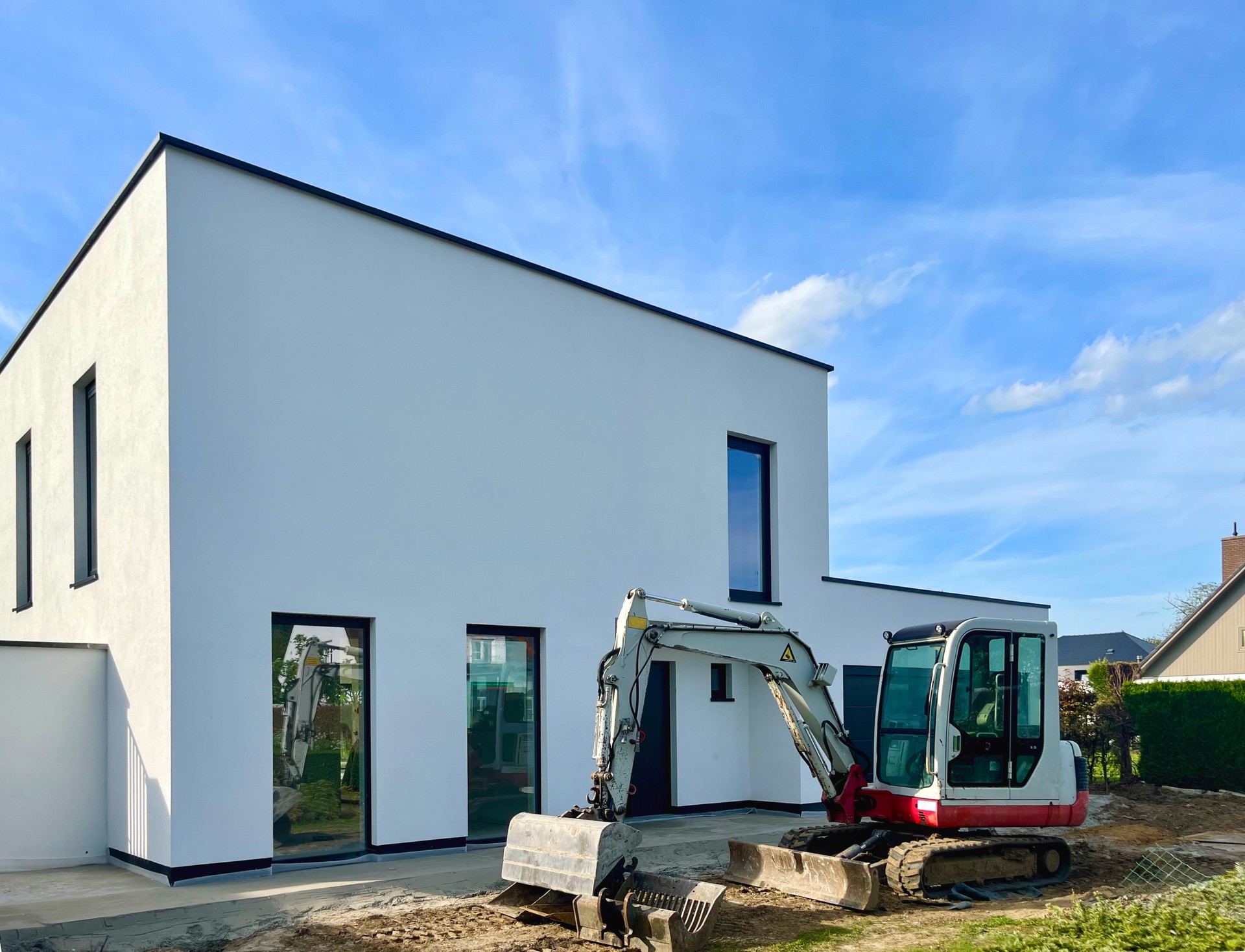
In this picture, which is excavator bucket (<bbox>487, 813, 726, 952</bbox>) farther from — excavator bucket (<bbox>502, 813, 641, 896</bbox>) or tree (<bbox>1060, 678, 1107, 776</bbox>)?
→ tree (<bbox>1060, 678, 1107, 776</bbox>)

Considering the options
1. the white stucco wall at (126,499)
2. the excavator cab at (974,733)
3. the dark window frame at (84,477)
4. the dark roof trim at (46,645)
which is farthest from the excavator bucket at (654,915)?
the dark window frame at (84,477)

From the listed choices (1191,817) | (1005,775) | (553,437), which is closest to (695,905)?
(1005,775)

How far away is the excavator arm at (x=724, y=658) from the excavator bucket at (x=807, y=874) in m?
0.87

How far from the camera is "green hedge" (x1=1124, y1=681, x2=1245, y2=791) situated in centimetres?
1803

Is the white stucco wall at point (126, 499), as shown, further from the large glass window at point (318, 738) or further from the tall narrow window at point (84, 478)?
the large glass window at point (318, 738)

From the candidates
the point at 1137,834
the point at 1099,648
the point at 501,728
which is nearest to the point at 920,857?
the point at 501,728

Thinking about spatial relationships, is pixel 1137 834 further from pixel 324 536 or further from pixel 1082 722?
pixel 324 536

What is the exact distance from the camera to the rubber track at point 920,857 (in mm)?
8992

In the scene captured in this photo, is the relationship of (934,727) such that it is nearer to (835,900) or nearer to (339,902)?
(835,900)

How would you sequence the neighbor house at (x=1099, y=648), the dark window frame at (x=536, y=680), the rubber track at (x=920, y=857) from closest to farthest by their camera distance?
the rubber track at (x=920, y=857) → the dark window frame at (x=536, y=680) → the neighbor house at (x=1099, y=648)

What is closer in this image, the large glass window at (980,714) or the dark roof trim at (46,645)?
the large glass window at (980,714)

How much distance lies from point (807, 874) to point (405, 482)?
221 inches

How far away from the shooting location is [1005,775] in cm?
993

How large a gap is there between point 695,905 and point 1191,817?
11.0 meters
